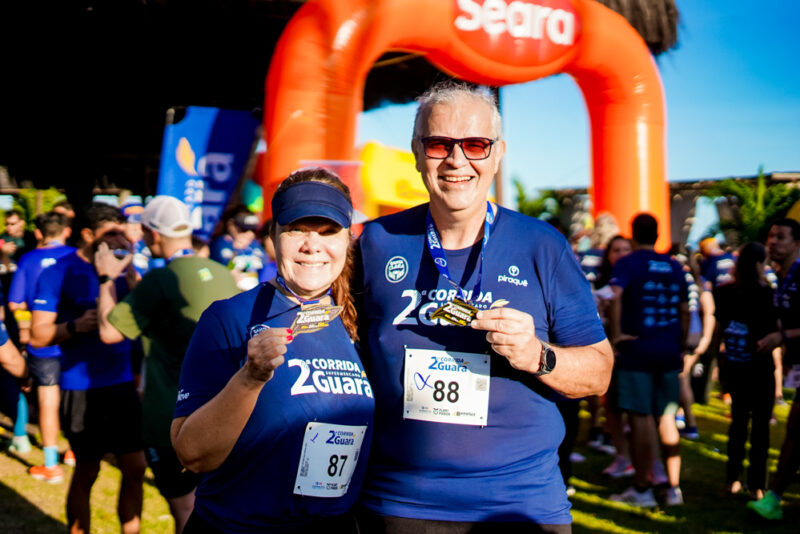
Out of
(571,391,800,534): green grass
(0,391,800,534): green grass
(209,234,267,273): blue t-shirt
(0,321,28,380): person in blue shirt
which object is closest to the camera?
(0,321,28,380): person in blue shirt

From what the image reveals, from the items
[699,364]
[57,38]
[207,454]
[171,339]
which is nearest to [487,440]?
[207,454]

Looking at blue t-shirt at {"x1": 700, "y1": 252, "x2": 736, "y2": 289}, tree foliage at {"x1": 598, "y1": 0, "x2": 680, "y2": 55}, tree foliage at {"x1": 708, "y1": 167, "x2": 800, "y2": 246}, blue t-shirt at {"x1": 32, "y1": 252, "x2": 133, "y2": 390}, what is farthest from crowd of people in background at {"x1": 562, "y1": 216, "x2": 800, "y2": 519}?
tree foliage at {"x1": 708, "y1": 167, "x2": 800, "y2": 246}

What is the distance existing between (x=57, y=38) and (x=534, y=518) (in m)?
11.4

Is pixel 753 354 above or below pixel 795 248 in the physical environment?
below

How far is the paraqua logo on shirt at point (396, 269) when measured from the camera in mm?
1870

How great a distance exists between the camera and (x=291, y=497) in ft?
5.30

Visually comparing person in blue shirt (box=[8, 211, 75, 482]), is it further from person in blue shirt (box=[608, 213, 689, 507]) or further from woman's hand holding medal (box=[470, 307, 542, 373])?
woman's hand holding medal (box=[470, 307, 542, 373])

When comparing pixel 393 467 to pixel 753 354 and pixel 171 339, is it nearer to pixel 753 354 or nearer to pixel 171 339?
pixel 171 339

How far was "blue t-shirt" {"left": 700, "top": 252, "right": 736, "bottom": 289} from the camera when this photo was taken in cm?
751

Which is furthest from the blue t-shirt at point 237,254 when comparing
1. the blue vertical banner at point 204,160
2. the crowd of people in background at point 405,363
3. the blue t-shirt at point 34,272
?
the crowd of people in background at point 405,363

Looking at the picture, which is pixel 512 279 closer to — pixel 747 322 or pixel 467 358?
pixel 467 358

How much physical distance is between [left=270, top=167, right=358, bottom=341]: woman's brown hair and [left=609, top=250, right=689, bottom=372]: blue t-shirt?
130 inches

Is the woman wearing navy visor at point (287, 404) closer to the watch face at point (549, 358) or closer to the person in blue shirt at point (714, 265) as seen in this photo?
the watch face at point (549, 358)

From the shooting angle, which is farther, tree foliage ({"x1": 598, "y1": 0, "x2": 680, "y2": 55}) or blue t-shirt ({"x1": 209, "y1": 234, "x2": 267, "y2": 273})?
tree foliage ({"x1": 598, "y1": 0, "x2": 680, "y2": 55})
